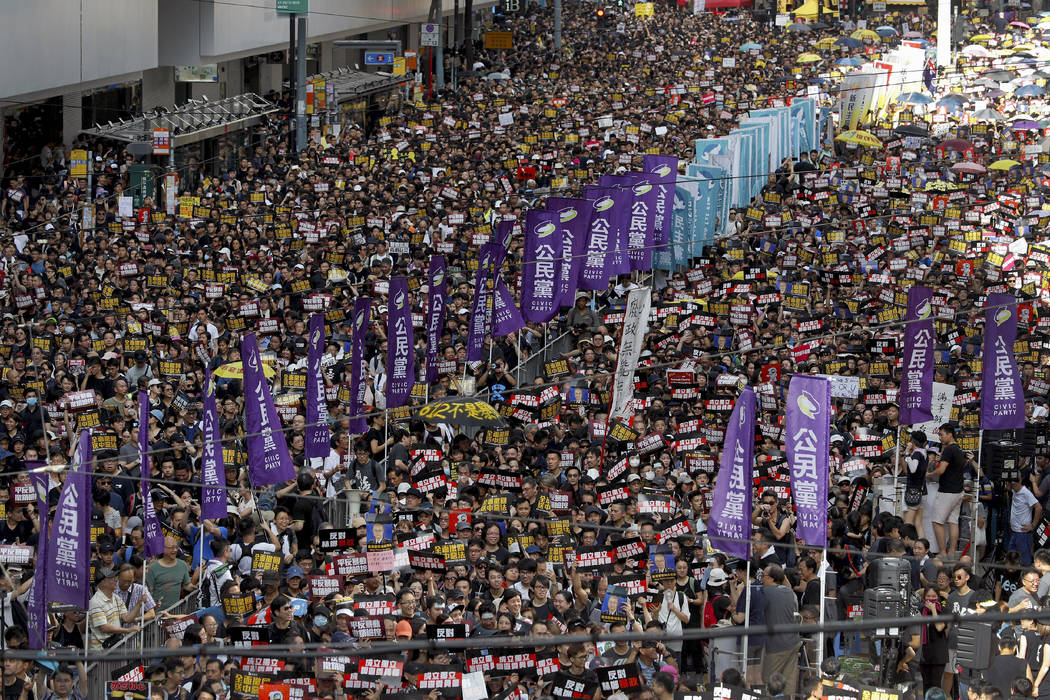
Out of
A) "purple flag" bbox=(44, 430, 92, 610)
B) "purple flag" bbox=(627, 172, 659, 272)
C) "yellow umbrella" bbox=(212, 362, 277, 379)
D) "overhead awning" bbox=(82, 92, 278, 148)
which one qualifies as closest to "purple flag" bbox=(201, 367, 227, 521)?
"purple flag" bbox=(44, 430, 92, 610)

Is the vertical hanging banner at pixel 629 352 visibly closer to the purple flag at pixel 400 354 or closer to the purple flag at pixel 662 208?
the purple flag at pixel 400 354

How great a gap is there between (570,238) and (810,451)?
9713mm

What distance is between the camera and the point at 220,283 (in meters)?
23.2

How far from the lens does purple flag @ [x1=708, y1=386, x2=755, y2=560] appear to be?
38.9 ft

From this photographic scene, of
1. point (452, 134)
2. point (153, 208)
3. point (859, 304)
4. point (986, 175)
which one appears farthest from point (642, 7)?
point (859, 304)

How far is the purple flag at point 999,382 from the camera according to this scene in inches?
602

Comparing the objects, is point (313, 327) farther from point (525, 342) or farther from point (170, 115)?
point (170, 115)

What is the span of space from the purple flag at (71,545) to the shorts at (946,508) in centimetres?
809

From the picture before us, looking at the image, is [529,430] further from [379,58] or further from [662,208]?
[379,58]

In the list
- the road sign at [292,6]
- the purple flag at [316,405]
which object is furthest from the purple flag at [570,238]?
the road sign at [292,6]

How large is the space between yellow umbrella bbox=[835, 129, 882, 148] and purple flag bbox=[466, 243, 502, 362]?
66.4 feet

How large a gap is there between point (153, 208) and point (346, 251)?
6.26 m

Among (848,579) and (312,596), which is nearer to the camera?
(312,596)

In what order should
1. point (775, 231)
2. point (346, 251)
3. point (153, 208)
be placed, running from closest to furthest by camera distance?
point (346, 251), point (775, 231), point (153, 208)
